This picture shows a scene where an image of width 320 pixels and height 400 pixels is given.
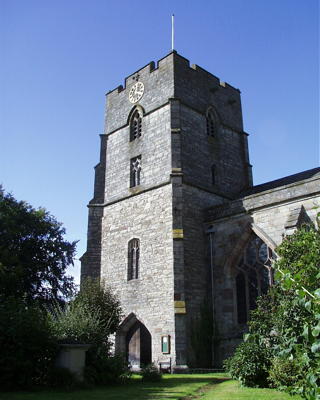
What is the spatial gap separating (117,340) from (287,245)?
10.5 m

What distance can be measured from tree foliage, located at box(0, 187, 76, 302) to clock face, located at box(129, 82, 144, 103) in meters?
8.99

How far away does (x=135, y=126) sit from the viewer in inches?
941

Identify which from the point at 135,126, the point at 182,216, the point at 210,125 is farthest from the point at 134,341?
the point at 210,125

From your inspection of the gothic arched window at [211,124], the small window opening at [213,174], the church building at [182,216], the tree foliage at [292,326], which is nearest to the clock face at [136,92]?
the church building at [182,216]

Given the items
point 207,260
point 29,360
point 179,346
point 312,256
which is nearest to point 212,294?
point 207,260

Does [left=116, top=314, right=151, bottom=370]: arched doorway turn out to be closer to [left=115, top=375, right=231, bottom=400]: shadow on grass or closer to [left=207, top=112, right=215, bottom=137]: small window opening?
[left=115, top=375, right=231, bottom=400]: shadow on grass

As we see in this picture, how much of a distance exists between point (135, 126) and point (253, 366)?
15938 millimetres

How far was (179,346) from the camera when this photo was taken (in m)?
16.6

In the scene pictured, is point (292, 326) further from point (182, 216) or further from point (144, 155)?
point (144, 155)

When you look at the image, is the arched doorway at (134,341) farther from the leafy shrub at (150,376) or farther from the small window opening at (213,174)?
the small window opening at (213,174)

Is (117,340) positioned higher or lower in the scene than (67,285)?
lower

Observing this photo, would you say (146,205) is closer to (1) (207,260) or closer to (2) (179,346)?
(1) (207,260)

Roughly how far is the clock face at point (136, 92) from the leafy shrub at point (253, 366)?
16490mm

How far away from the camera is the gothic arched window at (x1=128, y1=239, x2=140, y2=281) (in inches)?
793
